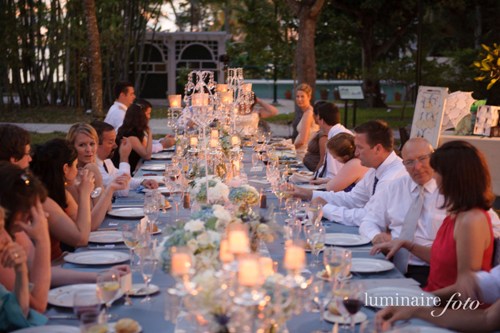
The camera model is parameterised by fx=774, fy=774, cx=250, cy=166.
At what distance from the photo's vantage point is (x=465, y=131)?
9625 mm

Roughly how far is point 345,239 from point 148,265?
150 centimetres

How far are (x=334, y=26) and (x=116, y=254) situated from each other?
20801 millimetres

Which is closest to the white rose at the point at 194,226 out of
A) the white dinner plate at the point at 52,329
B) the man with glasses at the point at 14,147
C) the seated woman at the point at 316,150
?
the white dinner plate at the point at 52,329

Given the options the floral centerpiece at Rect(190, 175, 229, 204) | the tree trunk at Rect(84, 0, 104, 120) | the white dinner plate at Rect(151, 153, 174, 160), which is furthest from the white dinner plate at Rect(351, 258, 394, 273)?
the tree trunk at Rect(84, 0, 104, 120)

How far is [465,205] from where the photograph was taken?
3428 mm

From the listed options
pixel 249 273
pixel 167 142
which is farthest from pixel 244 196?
pixel 167 142

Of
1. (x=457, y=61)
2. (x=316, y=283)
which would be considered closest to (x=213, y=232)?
(x=316, y=283)

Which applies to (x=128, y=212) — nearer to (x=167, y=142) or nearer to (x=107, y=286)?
(x=107, y=286)

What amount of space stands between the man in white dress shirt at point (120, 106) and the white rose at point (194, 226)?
22.9 feet

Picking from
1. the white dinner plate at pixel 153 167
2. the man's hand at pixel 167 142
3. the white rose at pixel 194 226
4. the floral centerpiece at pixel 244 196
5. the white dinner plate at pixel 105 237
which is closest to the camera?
the white rose at pixel 194 226

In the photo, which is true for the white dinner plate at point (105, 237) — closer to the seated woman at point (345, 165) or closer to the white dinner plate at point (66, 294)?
the white dinner plate at point (66, 294)

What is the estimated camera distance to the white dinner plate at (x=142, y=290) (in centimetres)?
316

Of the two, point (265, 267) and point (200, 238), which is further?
point (200, 238)

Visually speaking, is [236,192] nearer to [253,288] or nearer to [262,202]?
[262,202]
